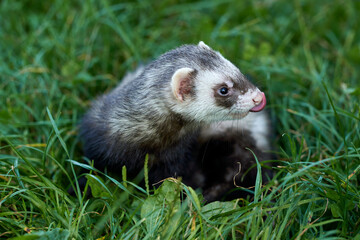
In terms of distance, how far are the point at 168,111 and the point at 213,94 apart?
42cm

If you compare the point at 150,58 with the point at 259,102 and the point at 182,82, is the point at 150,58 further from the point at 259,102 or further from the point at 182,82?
the point at 259,102

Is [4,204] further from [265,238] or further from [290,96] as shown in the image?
[290,96]

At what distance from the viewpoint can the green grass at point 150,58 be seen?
130 inches

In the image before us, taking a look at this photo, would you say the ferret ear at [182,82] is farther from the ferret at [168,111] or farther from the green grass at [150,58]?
the green grass at [150,58]

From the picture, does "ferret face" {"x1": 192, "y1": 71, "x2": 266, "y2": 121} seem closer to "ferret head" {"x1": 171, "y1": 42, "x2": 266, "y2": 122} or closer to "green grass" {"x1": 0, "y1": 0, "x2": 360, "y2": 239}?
"ferret head" {"x1": 171, "y1": 42, "x2": 266, "y2": 122}

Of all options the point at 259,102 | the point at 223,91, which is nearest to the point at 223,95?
the point at 223,91

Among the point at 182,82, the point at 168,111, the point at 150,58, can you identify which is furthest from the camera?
the point at 150,58

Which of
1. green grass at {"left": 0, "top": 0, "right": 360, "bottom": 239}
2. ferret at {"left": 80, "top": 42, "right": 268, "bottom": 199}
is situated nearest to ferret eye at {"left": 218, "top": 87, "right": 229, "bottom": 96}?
ferret at {"left": 80, "top": 42, "right": 268, "bottom": 199}

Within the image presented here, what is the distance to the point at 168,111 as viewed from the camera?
12.1 feet

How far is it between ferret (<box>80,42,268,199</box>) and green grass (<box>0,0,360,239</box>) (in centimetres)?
30

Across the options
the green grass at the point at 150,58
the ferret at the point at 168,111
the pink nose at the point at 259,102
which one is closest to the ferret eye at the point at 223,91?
the ferret at the point at 168,111

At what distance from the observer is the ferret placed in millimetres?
3605

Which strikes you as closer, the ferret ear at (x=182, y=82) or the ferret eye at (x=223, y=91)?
the ferret ear at (x=182, y=82)

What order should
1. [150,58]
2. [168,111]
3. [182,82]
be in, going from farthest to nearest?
[150,58] → [168,111] → [182,82]
